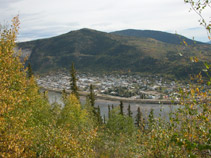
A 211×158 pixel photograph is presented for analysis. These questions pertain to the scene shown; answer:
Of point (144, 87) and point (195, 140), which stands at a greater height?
point (195, 140)

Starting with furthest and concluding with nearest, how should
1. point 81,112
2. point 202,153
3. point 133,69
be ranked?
1. point 133,69
2. point 81,112
3. point 202,153

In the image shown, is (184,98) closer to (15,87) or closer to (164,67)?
(15,87)

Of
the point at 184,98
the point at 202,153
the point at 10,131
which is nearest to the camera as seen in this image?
the point at 202,153

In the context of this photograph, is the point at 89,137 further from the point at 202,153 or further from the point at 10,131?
the point at 202,153

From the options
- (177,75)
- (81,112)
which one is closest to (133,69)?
(177,75)

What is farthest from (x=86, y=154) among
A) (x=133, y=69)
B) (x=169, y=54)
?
(x=169, y=54)

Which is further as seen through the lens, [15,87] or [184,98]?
[15,87]

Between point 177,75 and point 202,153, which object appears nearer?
point 202,153

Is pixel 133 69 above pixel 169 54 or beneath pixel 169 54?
beneath

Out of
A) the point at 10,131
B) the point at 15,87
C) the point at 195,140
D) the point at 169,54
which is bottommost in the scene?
the point at 10,131
